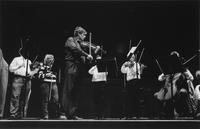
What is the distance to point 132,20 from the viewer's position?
11156 mm

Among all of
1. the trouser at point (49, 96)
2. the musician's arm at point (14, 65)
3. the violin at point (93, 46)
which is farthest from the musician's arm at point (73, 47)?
the musician's arm at point (14, 65)

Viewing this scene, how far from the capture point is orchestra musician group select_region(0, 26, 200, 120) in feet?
35.7

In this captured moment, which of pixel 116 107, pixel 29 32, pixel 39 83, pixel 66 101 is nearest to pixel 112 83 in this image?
pixel 116 107

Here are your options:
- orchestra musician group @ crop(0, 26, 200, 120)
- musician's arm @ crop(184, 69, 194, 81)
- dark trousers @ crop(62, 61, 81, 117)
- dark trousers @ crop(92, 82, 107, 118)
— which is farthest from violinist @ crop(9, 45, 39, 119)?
musician's arm @ crop(184, 69, 194, 81)

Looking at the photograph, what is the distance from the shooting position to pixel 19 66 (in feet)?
36.1

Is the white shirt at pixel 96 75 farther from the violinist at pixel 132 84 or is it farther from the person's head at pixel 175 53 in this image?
the person's head at pixel 175 53

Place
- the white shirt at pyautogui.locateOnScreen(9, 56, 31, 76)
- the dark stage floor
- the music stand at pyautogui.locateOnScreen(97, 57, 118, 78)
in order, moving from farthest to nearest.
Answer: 1. the white shirt at pyautogui.locateOnScreen(9, 56, 31, 76)
2. the music stand at pyautogui.locateOnScreen(97, 57, 118, 78)
3. the dark stage floor

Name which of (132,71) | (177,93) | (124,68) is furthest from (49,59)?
(177,93)

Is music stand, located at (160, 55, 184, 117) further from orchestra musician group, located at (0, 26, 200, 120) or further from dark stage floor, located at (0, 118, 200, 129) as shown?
dark stage floor, located at (0, 118, 200, 129)

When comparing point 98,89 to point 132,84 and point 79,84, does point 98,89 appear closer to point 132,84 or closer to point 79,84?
point 79,84

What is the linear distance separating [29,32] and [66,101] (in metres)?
2.22

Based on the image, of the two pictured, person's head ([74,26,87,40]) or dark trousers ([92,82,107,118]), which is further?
person's head ([74,26,87,40])

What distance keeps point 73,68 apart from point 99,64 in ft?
2.50

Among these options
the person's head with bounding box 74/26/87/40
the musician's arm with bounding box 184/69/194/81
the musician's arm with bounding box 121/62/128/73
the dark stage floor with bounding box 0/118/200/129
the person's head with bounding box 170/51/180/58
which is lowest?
the dark stage floor with bounding box 0/118/200/129
